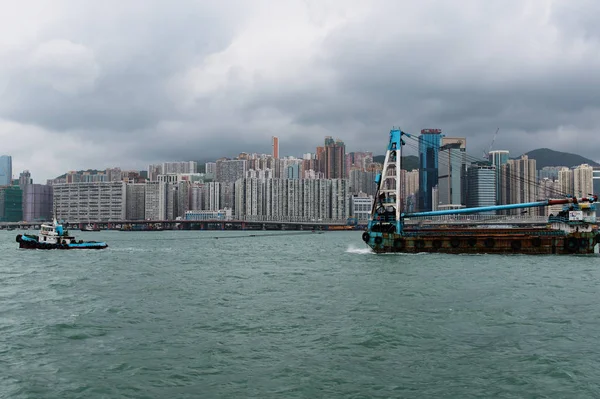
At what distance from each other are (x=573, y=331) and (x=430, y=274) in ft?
66.4

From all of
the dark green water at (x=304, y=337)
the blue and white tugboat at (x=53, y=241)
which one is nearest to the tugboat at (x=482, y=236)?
the dark green water at (x=304, y=337)

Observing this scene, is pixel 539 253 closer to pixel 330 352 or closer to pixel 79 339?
pixel 330 352

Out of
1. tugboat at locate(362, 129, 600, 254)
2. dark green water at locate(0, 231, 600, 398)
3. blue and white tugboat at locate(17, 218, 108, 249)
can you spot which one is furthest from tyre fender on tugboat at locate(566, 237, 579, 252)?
blue and white tugboat at locate(17, 218, 108, 249)

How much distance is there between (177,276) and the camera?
146 ft

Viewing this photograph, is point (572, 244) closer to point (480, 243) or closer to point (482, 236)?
point (482, 236)

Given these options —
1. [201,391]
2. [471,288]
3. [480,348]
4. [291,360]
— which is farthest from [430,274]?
[201,391]

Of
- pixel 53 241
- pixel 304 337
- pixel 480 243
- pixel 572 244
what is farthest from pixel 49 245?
pixel 572 244

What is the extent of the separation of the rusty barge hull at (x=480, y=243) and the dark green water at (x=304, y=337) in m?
19.4

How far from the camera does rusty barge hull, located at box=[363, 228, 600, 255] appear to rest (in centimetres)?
6069

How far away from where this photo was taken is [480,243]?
206 ft

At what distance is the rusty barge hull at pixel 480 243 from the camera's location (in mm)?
60688

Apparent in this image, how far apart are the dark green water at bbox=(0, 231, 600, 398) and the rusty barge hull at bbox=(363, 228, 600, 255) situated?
19.4 meters

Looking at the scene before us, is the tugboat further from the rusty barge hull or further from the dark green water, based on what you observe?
the dark green water

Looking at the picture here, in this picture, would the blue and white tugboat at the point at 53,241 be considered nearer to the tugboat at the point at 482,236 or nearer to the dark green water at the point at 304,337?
the dark green water at the point at 304,337
